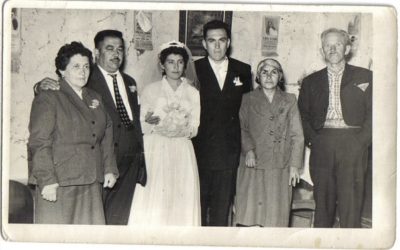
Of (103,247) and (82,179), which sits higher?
(82,179)

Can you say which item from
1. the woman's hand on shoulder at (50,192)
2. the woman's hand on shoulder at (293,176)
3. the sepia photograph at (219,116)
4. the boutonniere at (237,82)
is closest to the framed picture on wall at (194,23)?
the sepia photograph at (219,116)

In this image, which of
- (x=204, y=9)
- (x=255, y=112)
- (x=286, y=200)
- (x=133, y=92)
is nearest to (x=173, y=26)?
(x=204, y=9)

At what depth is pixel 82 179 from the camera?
174cm

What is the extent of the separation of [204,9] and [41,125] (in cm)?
53

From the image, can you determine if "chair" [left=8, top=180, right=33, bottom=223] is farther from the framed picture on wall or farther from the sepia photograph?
the framed picture on wall

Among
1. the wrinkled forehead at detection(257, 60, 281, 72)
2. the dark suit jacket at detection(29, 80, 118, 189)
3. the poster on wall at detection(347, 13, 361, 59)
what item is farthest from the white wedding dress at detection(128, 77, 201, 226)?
the poster on wall at detection(347, 13, 361, 59)

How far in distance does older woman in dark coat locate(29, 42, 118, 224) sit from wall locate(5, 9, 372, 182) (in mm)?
42

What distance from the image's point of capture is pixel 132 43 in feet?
5.84

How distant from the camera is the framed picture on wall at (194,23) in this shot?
1780mm

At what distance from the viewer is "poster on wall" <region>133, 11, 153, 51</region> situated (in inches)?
70.1

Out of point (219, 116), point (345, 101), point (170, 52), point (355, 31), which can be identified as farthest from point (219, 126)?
point (355, 31)

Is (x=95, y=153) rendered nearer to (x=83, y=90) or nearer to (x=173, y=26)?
(x=83, y=90)

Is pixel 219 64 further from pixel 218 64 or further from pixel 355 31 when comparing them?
pixel 355 31

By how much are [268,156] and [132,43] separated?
0.47 m
